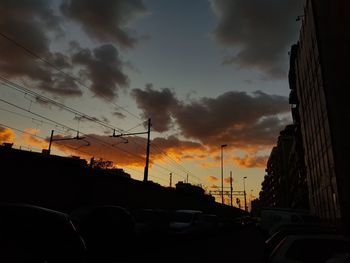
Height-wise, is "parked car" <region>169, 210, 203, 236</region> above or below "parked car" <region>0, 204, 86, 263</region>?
above

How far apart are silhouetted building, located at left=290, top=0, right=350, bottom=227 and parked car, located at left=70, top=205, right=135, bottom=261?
1741cm

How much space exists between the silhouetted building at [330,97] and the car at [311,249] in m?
21.1

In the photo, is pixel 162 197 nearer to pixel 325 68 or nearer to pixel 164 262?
pixel 325 68

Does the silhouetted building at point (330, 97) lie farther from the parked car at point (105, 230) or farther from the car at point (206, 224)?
the parked car at point (105, 230)

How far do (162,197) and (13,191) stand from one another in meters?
22.9

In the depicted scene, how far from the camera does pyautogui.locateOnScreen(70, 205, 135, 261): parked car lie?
37.2 ft

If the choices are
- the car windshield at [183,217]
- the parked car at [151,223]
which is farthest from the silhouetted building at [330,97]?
the parked car at [151,223]

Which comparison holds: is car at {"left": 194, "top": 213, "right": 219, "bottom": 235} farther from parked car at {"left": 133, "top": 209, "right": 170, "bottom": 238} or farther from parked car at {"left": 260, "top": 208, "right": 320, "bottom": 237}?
parked car at {"left": 133, "top": 209, "right": 170, "bottom": 238}

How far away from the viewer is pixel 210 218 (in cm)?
2812

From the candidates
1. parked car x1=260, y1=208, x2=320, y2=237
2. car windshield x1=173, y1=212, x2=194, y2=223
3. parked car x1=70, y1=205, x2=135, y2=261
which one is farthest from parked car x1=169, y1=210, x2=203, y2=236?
parked car x1=70, y1=205, x2=135, y2=261

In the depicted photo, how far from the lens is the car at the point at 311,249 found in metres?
5.11

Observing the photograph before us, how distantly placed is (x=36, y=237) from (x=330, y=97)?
26470 mm

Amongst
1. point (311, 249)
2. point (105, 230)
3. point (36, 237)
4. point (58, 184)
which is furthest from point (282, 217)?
point (36, 237)

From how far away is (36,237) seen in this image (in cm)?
368
